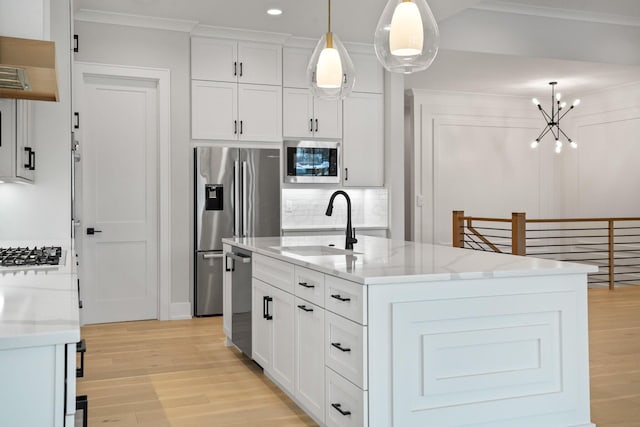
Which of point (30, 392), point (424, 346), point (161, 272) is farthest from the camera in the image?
point (161, 272)

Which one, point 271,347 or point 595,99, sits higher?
point 595,99

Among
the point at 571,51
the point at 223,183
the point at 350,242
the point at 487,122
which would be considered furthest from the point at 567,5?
the point at 350,242

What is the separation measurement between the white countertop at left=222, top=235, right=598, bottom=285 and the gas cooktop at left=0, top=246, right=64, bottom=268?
109 centimetres

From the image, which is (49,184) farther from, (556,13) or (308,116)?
(556,13)

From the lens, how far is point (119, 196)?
18.0ft

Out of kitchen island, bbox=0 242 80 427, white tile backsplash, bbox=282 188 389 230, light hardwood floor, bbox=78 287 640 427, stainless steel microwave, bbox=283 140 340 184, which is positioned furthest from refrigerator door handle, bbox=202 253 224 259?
kitchen island, bbox=0 242 80 427

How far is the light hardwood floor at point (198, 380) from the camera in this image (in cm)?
307

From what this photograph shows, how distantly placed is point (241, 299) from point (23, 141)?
1667mm

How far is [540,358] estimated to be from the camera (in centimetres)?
252

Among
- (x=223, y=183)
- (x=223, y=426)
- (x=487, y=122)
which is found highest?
(x=487, y=122)

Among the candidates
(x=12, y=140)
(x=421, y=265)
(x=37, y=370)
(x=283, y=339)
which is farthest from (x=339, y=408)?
(x=12, y=140)

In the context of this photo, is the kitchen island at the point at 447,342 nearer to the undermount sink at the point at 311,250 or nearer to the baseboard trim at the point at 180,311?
the undermount sink at the point at 311,250

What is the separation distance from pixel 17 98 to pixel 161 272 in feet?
9.20

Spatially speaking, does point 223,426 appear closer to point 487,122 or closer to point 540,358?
point 540,358
